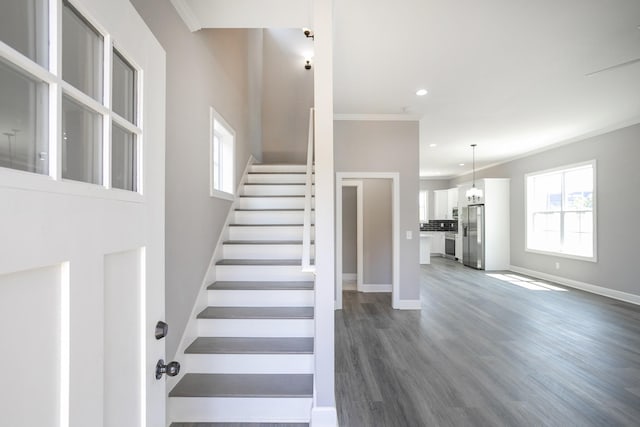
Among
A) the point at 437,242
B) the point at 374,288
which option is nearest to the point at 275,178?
the point at 374,288

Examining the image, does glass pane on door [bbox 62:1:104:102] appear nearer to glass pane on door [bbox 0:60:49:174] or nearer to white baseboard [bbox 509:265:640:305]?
glass pane on door [bbox 0:60:49:174]

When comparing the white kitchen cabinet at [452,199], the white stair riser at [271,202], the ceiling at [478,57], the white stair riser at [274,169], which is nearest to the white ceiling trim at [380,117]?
the ceiling at [478,57]

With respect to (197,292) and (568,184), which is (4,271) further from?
(568,184)

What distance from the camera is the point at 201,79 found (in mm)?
2564

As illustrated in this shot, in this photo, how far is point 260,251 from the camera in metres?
3.09

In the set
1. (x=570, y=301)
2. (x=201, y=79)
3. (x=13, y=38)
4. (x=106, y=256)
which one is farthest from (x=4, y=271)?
(x=570, y=301)

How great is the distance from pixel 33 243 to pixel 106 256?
22 cm

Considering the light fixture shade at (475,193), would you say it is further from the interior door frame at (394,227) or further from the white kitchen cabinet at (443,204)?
the interior door frame at (394,227)

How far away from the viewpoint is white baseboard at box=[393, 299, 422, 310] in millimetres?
4422

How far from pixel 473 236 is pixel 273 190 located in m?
6.27

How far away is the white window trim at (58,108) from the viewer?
19.7 inches

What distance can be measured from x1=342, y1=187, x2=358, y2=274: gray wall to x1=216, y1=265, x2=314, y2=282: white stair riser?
357 centimetres

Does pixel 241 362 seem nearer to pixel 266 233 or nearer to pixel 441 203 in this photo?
pixel 266 233

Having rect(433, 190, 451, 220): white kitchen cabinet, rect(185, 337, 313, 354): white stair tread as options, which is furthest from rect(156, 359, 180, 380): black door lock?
rect(433, 190, 451, 220): white kitchen cabinet
